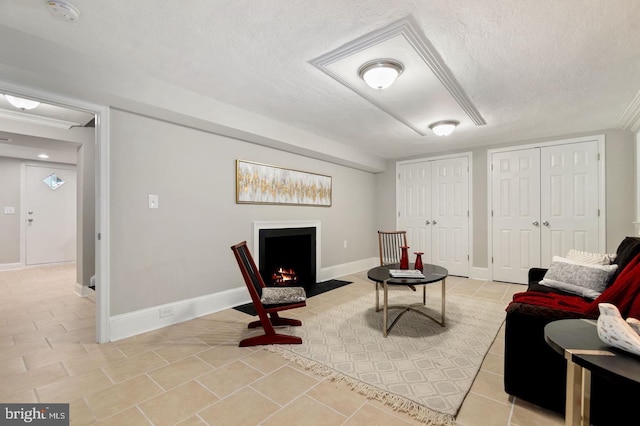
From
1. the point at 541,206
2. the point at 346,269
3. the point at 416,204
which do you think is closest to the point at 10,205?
the point at 346,269

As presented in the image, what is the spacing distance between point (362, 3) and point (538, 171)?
418cm

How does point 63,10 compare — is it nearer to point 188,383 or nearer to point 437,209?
point 188,383

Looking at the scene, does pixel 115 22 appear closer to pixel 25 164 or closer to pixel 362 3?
pixel 362 3

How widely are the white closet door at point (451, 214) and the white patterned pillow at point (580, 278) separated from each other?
2563 mm

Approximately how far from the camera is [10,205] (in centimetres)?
564

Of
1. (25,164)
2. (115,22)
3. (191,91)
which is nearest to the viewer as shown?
(115,22)

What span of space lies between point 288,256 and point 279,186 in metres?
1.04

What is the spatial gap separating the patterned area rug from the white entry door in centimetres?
648

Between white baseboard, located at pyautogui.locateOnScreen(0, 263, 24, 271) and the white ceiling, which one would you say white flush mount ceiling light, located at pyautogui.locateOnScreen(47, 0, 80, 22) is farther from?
white baseboard, located at pyautogui.locateOnScreen(0, 263, 24, 271)

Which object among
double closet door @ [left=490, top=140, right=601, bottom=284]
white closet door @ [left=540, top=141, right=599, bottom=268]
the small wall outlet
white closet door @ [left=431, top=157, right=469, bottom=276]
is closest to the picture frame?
the small wall outlet

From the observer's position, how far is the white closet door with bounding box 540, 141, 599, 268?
13.1ft

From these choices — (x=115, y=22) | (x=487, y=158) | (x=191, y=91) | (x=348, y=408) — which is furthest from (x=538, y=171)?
(x=115, y=22)

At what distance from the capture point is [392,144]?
475 centimetres

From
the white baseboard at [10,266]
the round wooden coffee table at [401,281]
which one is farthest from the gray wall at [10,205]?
the round wooden coffee table at [401,281]
